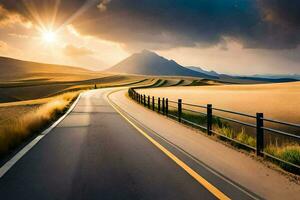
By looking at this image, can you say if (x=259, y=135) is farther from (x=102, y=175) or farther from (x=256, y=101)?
(x=256, y=101)

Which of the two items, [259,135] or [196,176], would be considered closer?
[196,176]

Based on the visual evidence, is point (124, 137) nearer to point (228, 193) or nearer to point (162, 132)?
point (162, 132)

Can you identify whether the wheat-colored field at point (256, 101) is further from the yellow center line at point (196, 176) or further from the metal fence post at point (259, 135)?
the yellow center line at point (196, 176)

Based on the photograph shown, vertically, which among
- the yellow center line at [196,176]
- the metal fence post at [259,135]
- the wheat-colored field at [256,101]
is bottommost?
the wheat-colored field at [256,101]

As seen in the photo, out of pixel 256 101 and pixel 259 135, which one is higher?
pixel 259 135

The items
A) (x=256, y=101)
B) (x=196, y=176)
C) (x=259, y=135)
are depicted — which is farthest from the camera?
(x=256, y=101)

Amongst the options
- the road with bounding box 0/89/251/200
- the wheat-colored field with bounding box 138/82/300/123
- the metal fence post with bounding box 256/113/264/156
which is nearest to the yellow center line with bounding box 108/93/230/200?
the road with bounding box 0/89/251/200

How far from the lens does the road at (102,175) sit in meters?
6.29

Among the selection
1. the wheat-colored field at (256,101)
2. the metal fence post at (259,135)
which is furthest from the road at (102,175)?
the wheat-colored field at (256,101)

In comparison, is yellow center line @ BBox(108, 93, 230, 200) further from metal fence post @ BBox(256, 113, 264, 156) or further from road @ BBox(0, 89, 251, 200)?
metal fence post @ BBox(256, 113, 264, 156)

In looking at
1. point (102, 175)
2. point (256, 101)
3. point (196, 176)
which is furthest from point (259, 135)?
point (256, 101)

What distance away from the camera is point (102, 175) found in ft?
24.9

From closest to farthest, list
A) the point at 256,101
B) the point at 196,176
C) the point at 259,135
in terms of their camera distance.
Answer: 1. the point at 196,176
2. the point at 259,135
3. the point at 256,101

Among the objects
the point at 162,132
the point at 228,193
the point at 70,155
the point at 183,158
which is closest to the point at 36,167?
the point at 70,155
